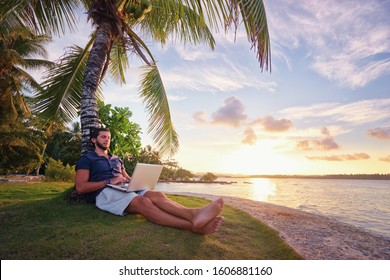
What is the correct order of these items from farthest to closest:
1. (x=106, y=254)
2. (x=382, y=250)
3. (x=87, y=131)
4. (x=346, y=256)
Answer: (x=87, y=131)
(x=382, y=250)
(x=346, y=256)
(x=106, y=254)

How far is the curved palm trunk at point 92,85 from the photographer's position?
472 centimetres

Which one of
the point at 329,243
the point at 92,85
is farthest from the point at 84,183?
the point at 329,243

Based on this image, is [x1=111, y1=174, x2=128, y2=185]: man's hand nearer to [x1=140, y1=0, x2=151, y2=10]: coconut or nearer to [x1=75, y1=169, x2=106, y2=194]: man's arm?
[x1=75, y1=169, x2=106, y2=194]: man's arm

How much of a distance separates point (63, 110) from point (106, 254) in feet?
16.5

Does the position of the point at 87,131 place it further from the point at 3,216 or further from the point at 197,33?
Answer: the point at 197,33

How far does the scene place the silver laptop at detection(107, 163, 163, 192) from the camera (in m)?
3.32

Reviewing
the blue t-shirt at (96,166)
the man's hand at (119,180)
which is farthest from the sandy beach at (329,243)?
the blue t-shirt at (96,166)

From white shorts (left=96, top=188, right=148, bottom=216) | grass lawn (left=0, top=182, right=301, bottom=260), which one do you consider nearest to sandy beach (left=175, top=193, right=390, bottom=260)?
grass lawn (left=0, top=182, right=301, bottom=260)

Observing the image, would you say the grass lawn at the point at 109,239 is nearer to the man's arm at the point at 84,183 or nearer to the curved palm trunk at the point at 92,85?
the man's arm at the point at 84,183

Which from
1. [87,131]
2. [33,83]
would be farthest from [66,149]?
[87,131]

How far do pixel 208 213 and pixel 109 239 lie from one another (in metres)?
1.09

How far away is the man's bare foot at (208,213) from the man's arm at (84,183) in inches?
54.0

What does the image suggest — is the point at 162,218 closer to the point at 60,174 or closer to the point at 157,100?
the point at 157,100

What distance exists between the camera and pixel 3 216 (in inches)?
150
